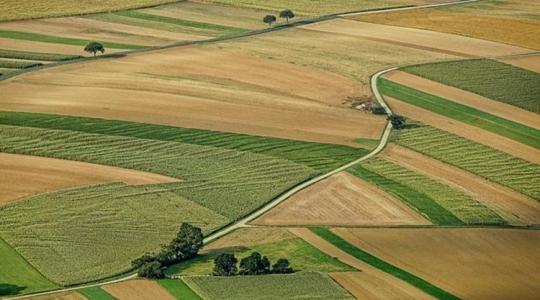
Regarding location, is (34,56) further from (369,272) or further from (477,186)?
(369,272)

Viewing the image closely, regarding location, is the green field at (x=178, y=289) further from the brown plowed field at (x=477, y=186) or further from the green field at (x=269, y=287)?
the brown plowed field at (x=477, y=186)

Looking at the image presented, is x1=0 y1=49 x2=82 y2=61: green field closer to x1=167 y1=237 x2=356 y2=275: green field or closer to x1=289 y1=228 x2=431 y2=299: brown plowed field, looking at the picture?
x1=289 y1=228 x2=431 y2=299: brown plowed field

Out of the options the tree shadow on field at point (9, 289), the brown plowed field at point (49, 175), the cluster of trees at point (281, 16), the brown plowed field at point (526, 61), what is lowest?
the tree shadow on field at point (9, 289)

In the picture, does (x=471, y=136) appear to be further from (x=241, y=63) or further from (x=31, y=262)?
(x=31, y=262)

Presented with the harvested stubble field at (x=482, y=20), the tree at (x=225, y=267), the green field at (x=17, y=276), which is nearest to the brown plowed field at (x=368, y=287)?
the tree at (x=225, y=267)

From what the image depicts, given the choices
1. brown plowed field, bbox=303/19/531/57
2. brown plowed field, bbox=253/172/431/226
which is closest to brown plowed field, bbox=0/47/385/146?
brown plowed field, bbox=253/172/431/226

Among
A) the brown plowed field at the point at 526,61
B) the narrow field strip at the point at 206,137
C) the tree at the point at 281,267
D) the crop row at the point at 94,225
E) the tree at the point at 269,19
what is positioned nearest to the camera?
the tree at the point at 281,267

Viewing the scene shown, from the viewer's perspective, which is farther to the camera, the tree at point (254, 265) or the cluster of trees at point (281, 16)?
the cluster of trees at point (281, 16)
